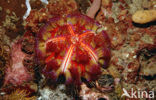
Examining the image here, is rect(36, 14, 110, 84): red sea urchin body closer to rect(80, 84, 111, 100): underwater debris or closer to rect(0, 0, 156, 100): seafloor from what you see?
rect(0, 0, 156, 100): seafloor

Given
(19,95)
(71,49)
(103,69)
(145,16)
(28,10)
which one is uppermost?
(28,10)

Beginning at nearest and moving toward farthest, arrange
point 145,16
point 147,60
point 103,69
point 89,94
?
point 145,16 → point 89,94 → point 103,69 → point 147,60

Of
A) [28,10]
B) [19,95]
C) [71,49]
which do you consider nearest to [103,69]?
[71,49]

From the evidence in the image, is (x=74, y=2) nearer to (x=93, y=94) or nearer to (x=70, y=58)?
(x=70, y=58)

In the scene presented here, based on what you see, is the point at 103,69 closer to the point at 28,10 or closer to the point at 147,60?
the point at 147,60

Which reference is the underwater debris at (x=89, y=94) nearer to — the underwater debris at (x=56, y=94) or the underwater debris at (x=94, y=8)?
the underwater debris at (x=56, y=94)

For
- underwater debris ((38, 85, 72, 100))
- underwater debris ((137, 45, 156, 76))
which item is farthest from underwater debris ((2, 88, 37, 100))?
underwater debris ((137, 45, 156, 76))

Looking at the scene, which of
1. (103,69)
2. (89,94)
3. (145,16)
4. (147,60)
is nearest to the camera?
(145,16)
